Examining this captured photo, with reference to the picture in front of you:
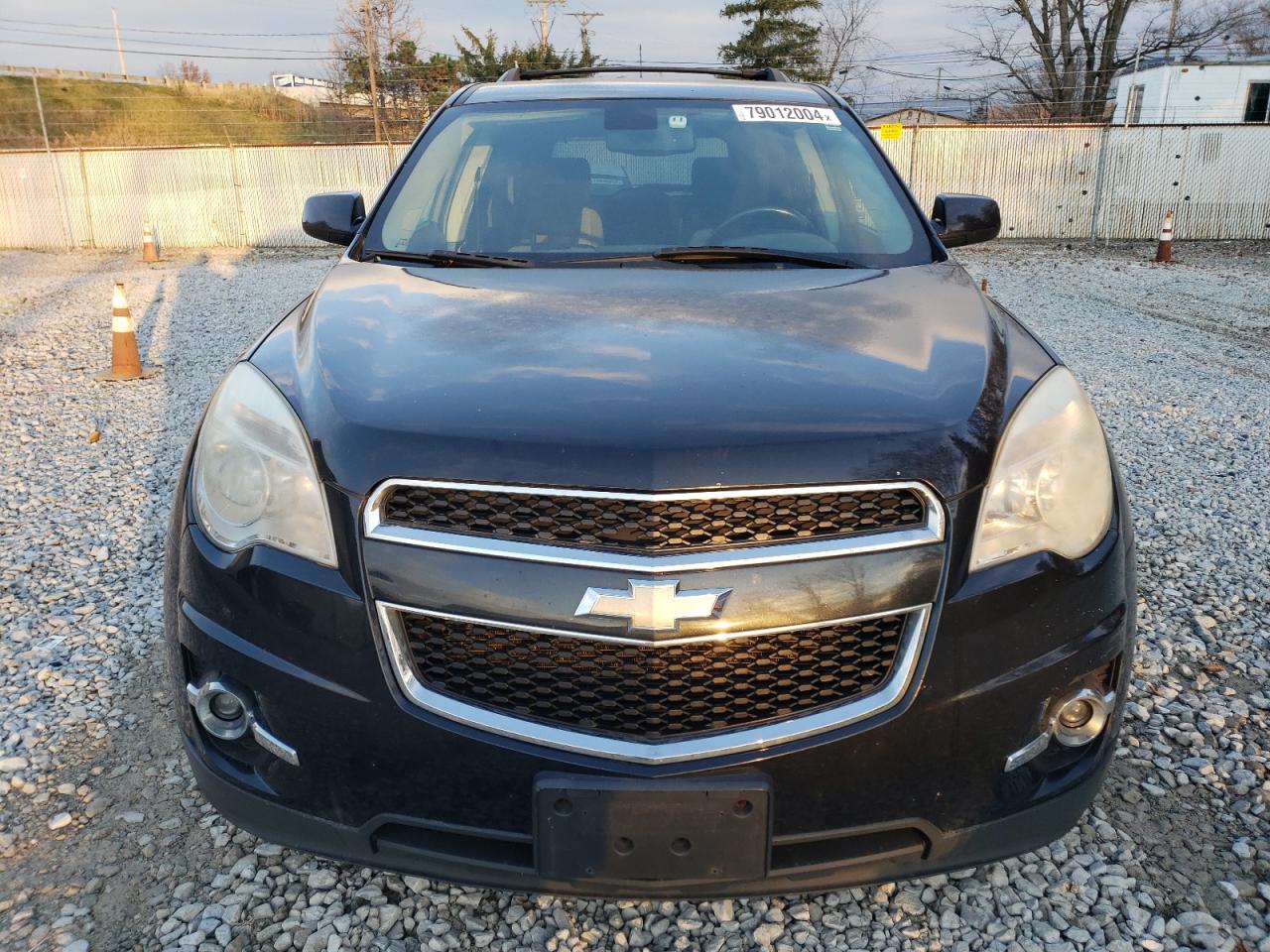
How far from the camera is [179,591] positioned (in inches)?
77.2

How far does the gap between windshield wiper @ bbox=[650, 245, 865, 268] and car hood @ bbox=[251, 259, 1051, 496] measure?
273mm

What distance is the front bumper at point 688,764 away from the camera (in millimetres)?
1724

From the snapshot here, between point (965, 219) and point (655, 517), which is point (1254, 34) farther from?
point (655, 517)

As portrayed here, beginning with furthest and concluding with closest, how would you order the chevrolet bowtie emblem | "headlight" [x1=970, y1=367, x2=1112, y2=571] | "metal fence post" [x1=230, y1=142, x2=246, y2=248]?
"metal fence post" [x1=230, y1=142, x2=246, y2=248] < "headlight" [x1=970, y1=367, x2=1112, y2=571] < the chevrolet bowtie emblem

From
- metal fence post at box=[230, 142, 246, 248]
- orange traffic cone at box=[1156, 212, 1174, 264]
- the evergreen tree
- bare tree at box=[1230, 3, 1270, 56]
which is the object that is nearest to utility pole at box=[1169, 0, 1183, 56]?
bare tree at box=[1230, 3, 1270, 56]

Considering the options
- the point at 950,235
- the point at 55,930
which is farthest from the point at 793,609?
the point at 950,235

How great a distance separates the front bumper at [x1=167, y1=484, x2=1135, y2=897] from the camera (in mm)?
1724

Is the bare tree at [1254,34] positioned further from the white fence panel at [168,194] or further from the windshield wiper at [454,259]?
the windshield wiper at [454,259]

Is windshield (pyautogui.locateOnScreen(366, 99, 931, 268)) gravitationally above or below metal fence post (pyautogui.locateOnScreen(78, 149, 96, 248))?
above

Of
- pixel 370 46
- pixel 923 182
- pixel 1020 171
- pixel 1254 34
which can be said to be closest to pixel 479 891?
pixel 923 182

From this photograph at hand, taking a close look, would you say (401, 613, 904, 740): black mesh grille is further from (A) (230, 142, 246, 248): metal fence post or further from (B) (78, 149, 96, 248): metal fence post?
(B) (78, 149, 96, 248): metal fence post

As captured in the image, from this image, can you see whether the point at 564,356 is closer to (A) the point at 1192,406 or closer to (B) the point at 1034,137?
(A) the point at 1192,406

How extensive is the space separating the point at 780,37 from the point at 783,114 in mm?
42018

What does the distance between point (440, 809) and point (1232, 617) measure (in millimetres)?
3123
